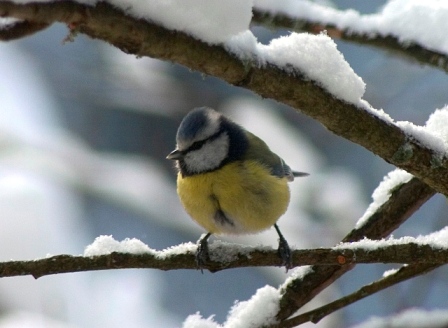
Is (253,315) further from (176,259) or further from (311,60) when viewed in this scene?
(311,60)

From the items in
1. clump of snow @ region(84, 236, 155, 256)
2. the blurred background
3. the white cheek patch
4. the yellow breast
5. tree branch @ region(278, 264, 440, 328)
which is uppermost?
the blurred background

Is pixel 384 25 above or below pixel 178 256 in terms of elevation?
above

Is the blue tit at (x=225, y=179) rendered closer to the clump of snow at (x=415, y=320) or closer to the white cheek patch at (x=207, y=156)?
the white cheek patch at (x=207, y=156)

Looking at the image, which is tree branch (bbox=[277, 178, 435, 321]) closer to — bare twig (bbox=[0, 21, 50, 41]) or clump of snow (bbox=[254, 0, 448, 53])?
clump of snow (bbox=[254, 0, 448, 53])

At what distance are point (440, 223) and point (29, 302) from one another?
1.56 m

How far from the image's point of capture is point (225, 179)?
5.51ft

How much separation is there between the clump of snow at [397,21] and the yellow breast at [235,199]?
21.4 inches

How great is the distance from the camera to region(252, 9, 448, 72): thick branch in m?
1.21

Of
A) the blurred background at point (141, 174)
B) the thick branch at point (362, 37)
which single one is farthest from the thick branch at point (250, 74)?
the blurred background at point (141, 174)

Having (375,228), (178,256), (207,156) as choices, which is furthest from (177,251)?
(207,156)

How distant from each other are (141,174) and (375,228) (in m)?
2.59

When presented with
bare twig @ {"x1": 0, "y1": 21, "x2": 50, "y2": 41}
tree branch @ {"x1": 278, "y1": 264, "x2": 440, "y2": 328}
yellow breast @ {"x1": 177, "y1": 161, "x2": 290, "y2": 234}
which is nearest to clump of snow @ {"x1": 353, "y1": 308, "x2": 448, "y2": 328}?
tree branch @ {"x1": 278, "y1": 264, "x2": 440, "y2": 328}

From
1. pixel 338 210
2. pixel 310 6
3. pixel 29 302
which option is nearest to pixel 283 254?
pixel 310 6

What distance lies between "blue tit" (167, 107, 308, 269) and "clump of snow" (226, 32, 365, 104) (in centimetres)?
73
